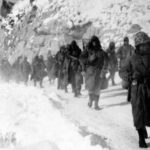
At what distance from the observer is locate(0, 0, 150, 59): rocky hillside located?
32500 millimetres

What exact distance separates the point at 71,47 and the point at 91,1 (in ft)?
74.9

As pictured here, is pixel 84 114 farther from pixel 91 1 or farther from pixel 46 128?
pixel 91 1

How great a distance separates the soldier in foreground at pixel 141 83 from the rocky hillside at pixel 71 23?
24.6 metres

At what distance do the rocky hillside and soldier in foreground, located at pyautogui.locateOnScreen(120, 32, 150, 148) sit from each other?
80.8 ft

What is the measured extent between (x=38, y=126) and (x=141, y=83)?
1.91 metres

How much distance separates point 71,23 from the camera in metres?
36.4

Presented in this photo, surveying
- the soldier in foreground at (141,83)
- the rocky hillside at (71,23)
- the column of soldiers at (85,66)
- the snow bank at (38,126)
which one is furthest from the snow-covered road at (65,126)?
the rocky hillside at (71,23)

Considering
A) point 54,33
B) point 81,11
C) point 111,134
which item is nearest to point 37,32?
Answer: point 54,33

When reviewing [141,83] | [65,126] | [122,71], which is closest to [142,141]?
[141,83]

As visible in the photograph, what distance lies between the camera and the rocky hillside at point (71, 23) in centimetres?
3250

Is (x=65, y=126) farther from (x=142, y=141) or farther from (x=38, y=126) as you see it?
(x=142, y=141)

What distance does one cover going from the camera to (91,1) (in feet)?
119

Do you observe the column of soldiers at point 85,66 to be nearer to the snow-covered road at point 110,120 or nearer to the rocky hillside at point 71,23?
the snow-covered road at point 110,120

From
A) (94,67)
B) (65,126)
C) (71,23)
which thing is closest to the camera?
(65,126)
